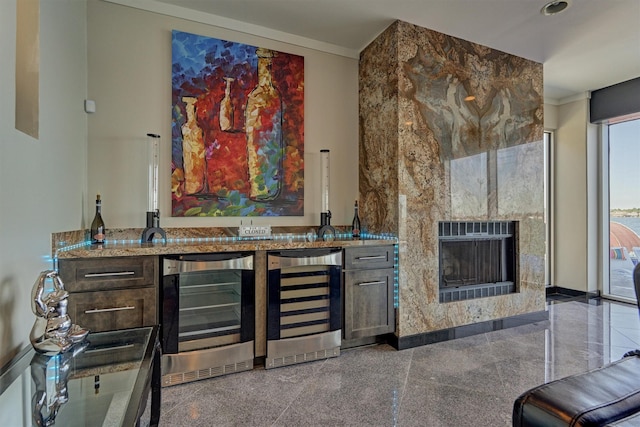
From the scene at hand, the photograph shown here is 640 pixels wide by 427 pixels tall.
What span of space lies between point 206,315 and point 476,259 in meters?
2.91

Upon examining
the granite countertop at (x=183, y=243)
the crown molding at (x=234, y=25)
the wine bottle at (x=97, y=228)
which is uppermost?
the crown molding at (x=234, y=25)

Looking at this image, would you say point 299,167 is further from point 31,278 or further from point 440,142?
point 31,278

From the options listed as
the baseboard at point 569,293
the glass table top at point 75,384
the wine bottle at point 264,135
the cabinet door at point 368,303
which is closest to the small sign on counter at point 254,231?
the wine bottle at point 264,135

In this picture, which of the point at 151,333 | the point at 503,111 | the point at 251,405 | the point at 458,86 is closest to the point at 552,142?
the point at 503,111

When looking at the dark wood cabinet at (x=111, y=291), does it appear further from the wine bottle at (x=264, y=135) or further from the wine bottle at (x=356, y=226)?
the wine bottle at (x=356, y=226)

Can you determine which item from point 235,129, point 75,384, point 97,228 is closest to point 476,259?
point 235,129

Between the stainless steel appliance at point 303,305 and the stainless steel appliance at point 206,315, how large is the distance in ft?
0.56

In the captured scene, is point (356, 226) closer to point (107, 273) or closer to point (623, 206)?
point (107, 273)

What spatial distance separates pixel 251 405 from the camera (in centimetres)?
204

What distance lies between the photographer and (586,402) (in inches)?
39.2

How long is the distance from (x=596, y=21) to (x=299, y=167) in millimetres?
3188

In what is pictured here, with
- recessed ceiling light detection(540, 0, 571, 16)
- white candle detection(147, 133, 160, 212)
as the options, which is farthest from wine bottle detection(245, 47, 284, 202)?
recessed ceiling light detection(540, 0, 571, 16)

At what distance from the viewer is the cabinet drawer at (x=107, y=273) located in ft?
6.64

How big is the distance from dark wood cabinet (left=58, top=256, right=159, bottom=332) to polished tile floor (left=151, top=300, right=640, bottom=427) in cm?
60
